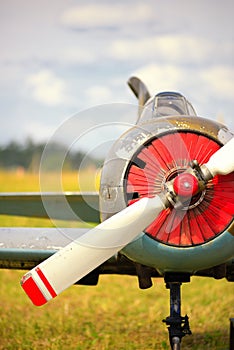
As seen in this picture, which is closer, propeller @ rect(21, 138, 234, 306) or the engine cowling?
propeller @ rect(21, 138, 234, 306)

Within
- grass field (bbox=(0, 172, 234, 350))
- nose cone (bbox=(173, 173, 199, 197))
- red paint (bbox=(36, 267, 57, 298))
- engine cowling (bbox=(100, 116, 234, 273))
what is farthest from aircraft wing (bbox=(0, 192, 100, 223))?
nose cone (bbox=(173, 173, 199, 197))

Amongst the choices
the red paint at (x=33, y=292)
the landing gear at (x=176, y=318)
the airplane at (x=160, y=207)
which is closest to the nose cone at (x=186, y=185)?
the airplane at (x=160, y=207)

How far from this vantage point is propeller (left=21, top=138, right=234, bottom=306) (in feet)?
15.1

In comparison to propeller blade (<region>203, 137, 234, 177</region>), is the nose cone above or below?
below

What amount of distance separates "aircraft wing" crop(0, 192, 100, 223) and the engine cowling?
468mm

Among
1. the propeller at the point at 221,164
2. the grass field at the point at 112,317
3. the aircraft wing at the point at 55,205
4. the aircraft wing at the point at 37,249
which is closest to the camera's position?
the propeller at the point at 221,164

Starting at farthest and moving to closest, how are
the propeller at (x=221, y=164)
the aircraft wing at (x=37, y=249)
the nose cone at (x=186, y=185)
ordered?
the aircraft wing at (x=37, y=249), the propeller at (x=221, y=164), the nose cone at (x=186, y=185)

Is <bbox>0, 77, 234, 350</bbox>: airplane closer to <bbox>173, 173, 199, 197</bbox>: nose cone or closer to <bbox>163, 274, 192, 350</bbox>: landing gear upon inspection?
<bbox>173, 173, 199, 197</bbox>: nose cone

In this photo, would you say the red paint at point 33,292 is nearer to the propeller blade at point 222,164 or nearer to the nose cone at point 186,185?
the nose cone at point 186,185

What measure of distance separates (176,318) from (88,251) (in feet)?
3.89

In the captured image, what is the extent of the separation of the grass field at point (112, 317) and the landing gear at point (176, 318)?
3.88ft

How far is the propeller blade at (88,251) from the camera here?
4625 millimetres

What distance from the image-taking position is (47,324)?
779 cm

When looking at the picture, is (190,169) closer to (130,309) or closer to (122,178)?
(122,178)
